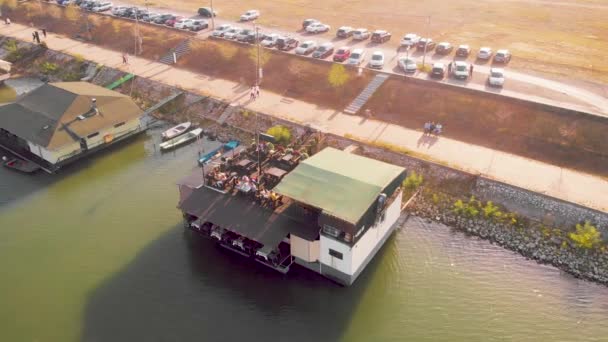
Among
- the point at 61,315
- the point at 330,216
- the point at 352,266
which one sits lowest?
the point at 61,315

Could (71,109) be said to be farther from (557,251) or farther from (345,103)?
(557,251)

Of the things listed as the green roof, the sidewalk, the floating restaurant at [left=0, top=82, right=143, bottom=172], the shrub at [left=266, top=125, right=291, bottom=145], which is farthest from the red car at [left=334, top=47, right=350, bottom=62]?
the green roof

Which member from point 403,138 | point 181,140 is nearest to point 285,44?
point 181,140

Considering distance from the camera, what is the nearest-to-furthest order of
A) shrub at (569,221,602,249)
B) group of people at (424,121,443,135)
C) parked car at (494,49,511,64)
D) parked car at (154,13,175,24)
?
shrub at (569,221,602,249)
group of people at (424,121,443,135)
parked car at (494,49,511,64)
parked car at (154,13,175,24)

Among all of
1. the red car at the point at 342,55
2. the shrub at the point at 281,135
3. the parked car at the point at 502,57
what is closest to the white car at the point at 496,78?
the parked car at the point at 502,57

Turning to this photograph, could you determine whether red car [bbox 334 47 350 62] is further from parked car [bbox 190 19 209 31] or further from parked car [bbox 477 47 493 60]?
parked car [bbox 190 19 209 31]

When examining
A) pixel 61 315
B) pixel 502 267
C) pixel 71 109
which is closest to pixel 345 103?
pixel 502 267

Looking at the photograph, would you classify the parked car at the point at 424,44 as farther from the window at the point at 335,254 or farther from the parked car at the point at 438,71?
the window at the point at 335,254
